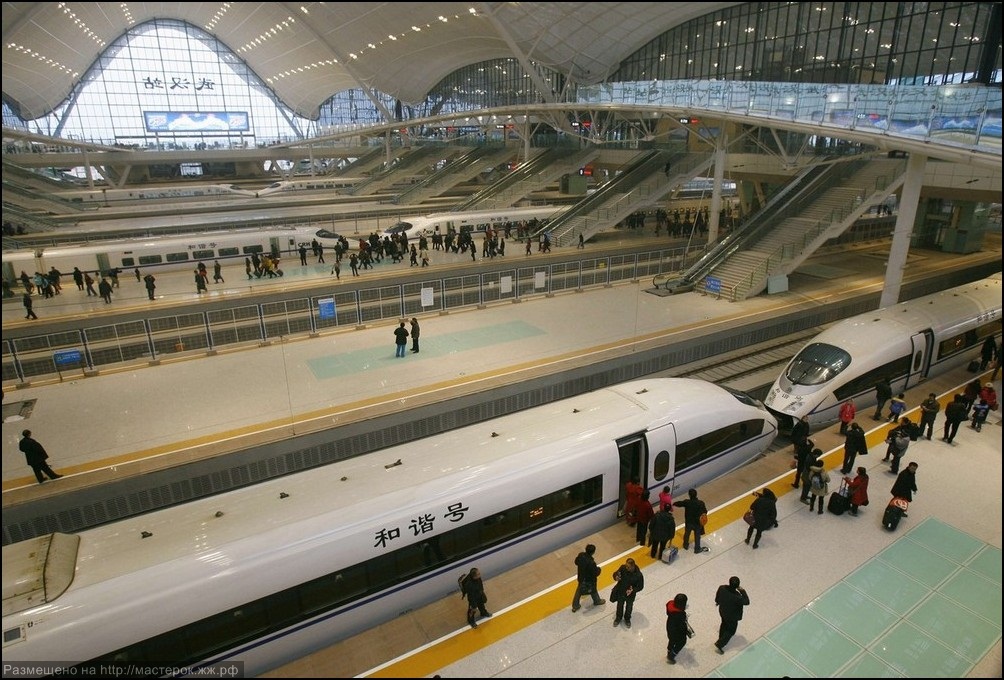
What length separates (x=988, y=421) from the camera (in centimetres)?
1176

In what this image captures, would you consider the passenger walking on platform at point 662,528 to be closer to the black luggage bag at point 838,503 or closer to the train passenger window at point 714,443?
the train passenger window at point 714,443

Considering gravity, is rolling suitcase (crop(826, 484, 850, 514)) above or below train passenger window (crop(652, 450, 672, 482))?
below

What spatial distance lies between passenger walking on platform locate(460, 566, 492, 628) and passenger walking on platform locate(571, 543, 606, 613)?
1.11 m

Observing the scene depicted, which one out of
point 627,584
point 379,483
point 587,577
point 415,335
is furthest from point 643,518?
point 415,335

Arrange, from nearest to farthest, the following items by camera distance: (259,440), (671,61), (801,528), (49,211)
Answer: (801,528) < (259,440) < (49,211) < (671,61)

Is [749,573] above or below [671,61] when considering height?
below

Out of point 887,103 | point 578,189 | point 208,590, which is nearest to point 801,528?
point 208,590

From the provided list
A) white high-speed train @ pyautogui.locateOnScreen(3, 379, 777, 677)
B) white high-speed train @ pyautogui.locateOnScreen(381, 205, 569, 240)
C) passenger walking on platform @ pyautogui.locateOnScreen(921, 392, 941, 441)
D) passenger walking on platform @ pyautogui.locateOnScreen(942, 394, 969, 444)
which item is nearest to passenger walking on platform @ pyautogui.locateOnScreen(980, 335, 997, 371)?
passenger walking on platform @ pyautogui.locateOnScreen(942, 394, 969, 444)

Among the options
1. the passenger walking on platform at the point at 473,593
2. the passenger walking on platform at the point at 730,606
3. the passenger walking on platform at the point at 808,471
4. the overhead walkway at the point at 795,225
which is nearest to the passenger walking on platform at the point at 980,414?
the passenger walking on platform at the point at 808,471

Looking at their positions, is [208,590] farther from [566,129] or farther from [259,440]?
[566,129]

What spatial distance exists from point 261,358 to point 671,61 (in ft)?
137

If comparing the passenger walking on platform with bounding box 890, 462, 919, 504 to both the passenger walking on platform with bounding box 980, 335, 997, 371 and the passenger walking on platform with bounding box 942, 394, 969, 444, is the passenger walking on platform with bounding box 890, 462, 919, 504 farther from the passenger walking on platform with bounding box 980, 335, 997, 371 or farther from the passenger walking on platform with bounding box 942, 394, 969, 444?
the passenger walking on platform with bounding box 980, 335, 997, 371

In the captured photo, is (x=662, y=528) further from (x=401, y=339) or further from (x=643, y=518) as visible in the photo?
(x=401, y=339)

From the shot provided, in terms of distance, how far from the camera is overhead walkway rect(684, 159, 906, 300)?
70.7 feet
